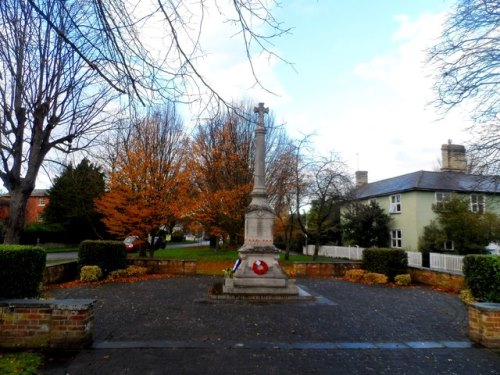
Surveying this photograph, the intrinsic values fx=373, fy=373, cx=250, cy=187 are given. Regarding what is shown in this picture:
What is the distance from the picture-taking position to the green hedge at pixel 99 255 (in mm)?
14383

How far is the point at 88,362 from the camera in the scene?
5.30 meters

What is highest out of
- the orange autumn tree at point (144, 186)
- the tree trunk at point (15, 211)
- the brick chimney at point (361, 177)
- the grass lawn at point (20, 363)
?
the brick chimney at point (361, 177)

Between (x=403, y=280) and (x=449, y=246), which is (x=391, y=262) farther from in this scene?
(x=449, y=246)

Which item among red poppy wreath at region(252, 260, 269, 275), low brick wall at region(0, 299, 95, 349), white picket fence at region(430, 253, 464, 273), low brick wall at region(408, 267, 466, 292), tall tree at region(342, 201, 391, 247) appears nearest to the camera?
low brick wall at region(0, 299, 95, 349)

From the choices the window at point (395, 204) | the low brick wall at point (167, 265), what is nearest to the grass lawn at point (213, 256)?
the low brick wall at point (167, 265)

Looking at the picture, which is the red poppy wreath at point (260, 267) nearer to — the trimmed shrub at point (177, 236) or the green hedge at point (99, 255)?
the green hedge at point (99, 255)

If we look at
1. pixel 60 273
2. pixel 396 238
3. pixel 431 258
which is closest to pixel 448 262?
pixel 431 258

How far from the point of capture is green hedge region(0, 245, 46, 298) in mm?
7246

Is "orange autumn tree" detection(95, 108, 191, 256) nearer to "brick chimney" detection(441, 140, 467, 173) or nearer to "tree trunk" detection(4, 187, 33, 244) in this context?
"tree trunk" detection(4, 187, 33, 244)

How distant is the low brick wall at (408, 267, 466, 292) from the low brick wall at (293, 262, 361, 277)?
→ 2580mm

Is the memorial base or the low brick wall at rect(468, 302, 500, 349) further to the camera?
the memorial base

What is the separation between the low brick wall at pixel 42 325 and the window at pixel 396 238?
26572 millimetres

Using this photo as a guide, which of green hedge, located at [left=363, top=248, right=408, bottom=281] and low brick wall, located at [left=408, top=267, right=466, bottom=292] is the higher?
green hedge, located at [left=363, top=248, right=408, bottom=281]

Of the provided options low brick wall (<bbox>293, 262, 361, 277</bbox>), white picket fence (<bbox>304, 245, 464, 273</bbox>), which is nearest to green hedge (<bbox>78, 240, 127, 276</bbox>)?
low brick wall (<bbox>293, 262, 361, 277</bbox>)
